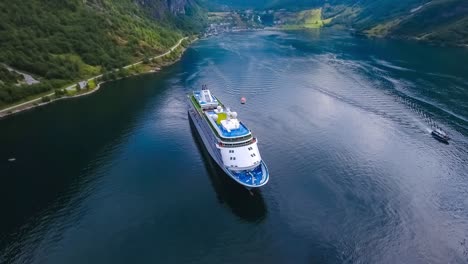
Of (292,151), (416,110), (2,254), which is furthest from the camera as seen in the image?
(416,110)

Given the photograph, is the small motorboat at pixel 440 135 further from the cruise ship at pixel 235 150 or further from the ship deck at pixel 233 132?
the ship deck at pixel 233 132

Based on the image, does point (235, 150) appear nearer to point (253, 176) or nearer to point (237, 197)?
point (253, 176)

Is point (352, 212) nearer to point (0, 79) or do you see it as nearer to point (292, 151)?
point (292, 151)

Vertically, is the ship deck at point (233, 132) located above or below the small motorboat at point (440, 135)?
above

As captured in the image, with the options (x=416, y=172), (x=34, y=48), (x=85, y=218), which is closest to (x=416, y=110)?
(x=416, y=172)

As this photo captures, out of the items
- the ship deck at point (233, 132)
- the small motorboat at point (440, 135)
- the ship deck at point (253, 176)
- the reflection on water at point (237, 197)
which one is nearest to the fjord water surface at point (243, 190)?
the reflection on water at point (237, 197)

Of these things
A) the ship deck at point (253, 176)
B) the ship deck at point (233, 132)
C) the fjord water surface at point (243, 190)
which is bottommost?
the fjord water surface at point (243, 190)
